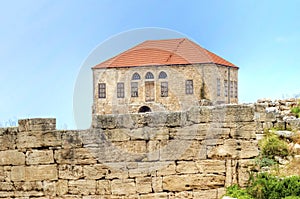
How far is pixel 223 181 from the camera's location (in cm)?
972

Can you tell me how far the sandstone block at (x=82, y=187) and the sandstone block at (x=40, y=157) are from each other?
0.64 meters

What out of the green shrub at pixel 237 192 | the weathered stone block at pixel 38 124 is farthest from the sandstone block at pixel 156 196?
the weathered stone block at pixel 38 124

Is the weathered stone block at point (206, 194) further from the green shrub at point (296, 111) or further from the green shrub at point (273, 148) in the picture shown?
the green shrub at point (296, 111)

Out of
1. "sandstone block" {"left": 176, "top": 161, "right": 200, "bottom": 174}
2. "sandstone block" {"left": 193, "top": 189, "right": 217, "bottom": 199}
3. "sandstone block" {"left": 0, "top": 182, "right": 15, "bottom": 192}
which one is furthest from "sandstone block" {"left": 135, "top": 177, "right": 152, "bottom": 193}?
"sandstone block" {"left": 0, "top": 182, "right": 15, "bottom": 192}

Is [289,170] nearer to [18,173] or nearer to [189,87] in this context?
[18,173]

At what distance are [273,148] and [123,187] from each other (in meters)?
3.17

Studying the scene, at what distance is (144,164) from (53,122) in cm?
209

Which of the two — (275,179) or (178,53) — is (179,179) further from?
(178,53)

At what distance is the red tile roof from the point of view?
49062 mm

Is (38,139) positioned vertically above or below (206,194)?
above

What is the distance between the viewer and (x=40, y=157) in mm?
10367

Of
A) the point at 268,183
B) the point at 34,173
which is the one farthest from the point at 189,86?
the point at 268,183

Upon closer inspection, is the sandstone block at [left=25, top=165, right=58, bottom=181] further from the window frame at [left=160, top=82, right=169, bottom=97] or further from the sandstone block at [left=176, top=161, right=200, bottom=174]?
the window frame at [left=160, top=82, right=169, bottom=97]

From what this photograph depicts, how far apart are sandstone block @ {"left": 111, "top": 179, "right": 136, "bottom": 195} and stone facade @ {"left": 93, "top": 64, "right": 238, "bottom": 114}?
38048mm
